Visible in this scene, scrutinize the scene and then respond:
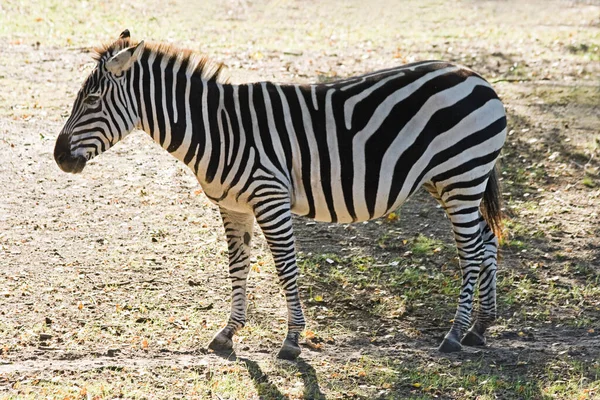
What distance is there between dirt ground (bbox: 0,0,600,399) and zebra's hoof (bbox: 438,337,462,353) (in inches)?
4.0

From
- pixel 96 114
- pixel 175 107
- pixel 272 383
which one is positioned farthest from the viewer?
pixel 175 107

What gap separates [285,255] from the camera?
6.69 m

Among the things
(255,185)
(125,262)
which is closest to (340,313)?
(255,185)

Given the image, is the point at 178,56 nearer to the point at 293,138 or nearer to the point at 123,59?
the point at 123,59

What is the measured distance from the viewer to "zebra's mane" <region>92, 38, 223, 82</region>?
6617 mm

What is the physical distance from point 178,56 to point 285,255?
6.12 feet

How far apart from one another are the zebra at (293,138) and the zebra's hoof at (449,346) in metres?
0.01

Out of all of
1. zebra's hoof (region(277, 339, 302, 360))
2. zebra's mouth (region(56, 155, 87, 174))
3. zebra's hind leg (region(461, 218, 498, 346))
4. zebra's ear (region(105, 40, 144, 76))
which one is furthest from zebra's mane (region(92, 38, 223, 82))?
zebra's hind leg (region(461, 218, 498, 346))

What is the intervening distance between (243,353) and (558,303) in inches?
126

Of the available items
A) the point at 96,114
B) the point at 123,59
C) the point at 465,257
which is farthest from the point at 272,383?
the point at 123,59

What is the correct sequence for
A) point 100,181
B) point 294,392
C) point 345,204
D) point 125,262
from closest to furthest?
point 294,392 < point 345,204 < point 125,262 < point 100,181

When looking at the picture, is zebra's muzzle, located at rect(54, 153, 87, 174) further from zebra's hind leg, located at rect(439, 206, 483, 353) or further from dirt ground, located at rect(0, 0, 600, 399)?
zebra's hind leg, located at rect(439, 206, 483, 353)

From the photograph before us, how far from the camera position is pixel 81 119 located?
654 cm

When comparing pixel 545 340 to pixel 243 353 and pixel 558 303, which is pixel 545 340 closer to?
pixel 558 303
